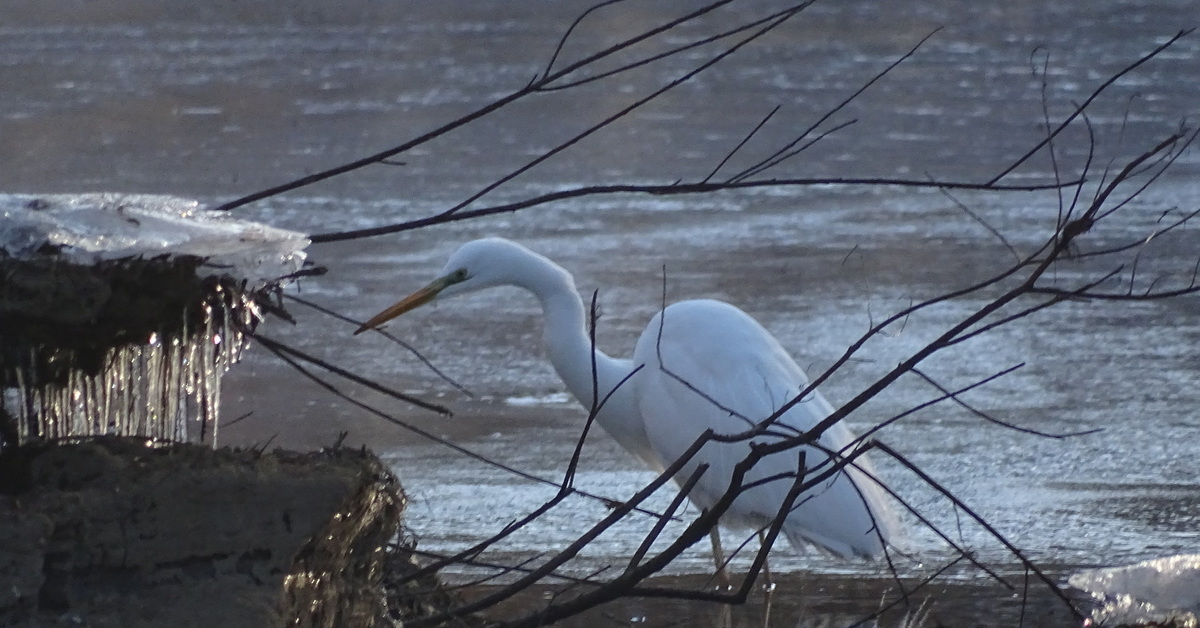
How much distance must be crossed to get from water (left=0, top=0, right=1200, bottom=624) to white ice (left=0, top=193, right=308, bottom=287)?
0.68 meters

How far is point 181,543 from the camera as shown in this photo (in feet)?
5.97

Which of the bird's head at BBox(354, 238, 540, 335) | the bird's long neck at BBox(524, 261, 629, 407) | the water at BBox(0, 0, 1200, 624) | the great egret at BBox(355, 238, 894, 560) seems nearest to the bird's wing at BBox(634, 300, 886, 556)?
the great egret at BBox(355, 238, 894, 560)

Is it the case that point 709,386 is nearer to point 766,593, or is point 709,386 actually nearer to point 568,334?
point 568,334

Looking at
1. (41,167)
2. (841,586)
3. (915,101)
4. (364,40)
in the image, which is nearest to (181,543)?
(841,586)

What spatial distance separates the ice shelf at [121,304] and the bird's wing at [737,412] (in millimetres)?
2092

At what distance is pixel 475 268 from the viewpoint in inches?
157

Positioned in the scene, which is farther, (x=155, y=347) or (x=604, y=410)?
(x=604, y=410)

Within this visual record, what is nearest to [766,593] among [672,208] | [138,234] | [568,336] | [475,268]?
[568,336]

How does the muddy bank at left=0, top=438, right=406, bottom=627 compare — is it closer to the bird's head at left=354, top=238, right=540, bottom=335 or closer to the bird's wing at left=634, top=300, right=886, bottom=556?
the bird's head at left=354, top=238, right=540, bottom=335

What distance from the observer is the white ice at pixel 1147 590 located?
348 cm

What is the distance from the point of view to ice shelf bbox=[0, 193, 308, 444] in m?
1.76

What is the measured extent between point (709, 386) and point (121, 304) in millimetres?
2485

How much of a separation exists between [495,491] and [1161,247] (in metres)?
4.56

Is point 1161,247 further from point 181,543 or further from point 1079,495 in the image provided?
point 181,543
